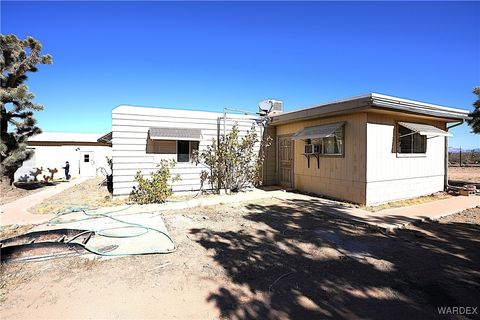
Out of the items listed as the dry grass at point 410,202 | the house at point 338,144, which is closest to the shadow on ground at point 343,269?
the dry grass at point 410,202

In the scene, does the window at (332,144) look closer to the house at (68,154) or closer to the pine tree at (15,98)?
the pine tree at (15,98)

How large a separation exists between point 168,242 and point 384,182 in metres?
6.68

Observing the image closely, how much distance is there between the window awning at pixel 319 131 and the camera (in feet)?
26.1

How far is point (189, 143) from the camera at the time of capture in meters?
9.50

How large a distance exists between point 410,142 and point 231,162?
6.33 meters

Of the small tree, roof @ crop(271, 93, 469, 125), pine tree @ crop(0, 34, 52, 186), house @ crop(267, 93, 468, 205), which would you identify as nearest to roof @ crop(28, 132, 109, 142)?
pine tree @ crop(0, 34, 52, 186)

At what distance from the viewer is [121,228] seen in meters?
5.46

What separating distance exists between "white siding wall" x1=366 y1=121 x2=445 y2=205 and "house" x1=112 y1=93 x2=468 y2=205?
3 centimetres

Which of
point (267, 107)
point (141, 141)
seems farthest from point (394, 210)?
point (141, 141)

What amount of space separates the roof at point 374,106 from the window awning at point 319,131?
0.40 meters

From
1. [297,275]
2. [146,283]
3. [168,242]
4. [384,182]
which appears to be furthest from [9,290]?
[384,182]

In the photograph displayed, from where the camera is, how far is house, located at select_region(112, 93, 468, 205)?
24.5 ft

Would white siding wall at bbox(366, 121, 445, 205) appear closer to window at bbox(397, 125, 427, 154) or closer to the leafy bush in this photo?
window at bbox(397, 125, 427, 154)

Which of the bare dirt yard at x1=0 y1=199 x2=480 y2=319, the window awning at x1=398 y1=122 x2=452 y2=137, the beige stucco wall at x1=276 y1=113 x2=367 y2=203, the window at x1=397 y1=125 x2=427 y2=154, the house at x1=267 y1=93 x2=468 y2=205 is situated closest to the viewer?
the bare dirt yard at x1=0 y1=199 x2=480 y2=319
